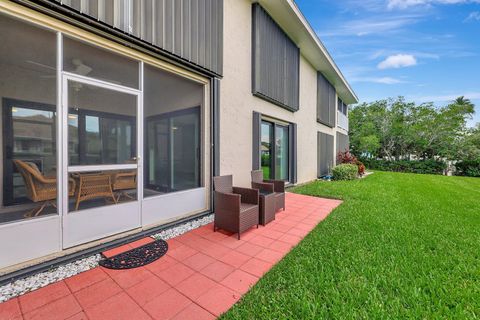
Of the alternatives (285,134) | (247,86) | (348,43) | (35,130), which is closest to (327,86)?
(348,43)

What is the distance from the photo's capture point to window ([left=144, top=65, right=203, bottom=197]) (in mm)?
→ 4023

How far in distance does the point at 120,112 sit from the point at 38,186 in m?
1.63

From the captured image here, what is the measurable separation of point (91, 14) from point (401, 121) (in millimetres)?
25651

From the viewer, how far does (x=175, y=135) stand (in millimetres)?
4535

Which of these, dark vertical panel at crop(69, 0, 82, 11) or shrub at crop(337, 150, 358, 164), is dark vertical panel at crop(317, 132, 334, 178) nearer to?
shrub at crop(337, 150, 358, 164)

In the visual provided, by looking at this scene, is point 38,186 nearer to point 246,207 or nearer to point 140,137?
point 140,137

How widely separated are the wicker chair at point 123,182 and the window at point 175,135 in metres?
0.64

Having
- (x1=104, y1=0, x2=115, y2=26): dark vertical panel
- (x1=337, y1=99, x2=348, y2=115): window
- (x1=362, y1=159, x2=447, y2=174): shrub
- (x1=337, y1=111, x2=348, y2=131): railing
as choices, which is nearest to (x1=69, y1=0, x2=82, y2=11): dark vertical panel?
→ (x1=104, y1=0, x2=115, y2=26): dark vertical panel

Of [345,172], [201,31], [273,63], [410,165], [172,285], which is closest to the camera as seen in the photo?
[172,285]

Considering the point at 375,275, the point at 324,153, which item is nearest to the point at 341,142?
the point at 324,153

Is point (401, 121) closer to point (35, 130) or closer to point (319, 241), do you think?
point (319, 241)

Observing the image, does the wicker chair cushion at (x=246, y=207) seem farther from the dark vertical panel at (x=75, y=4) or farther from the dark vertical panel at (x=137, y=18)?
the dark vertical panel at (x=75, y=4)

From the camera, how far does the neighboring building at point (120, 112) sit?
2414mm

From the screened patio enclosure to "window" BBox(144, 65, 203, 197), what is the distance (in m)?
0.02
